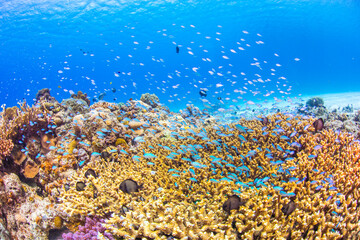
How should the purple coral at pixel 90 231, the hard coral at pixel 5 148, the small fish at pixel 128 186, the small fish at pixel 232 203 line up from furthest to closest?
the hard coral at pixel 5 148
the small fish at pixel 128 186
the purple coral at pixel 90 231
the small fish at pixel 232 203

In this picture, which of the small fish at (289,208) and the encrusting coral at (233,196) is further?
the small fish at (289,208)

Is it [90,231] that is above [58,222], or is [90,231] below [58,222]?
above

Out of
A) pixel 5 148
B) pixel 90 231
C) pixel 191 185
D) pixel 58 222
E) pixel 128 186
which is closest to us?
pixel 90 231

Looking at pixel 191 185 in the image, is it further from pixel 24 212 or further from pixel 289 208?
pixel 24 212

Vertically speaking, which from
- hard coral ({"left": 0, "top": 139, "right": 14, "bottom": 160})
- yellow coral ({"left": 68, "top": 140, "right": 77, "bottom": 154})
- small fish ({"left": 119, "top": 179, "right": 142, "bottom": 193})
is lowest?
small fish ({"left": 119, "top": 179, "right": 142, "bottom": 193})

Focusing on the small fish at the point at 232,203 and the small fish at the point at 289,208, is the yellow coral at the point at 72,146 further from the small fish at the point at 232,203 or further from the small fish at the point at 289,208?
the small fish at the point at 289,208

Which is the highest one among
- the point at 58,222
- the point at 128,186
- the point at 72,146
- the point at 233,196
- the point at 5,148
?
the point at 5,148

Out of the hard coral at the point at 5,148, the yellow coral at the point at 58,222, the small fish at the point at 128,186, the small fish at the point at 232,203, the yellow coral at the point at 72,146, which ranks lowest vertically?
the yellow coral at the point at 58,222

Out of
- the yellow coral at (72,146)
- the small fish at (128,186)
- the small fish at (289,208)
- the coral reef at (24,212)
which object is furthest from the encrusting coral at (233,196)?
the yellow coral at (72,146)

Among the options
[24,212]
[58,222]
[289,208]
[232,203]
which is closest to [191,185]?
[232,203]

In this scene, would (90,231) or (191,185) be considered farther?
(191,185)

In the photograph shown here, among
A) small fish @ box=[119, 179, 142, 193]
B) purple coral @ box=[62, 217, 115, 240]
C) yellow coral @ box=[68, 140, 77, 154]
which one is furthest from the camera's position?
yellow coral @ box=[68, 140, 77, 154]

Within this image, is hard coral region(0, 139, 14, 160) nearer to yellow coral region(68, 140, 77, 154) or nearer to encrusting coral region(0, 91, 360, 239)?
encrusting coral region(0, 91, 360, 239)

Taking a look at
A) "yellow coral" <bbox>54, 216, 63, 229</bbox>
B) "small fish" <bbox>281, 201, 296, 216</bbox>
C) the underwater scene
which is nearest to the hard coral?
the underwater scene
